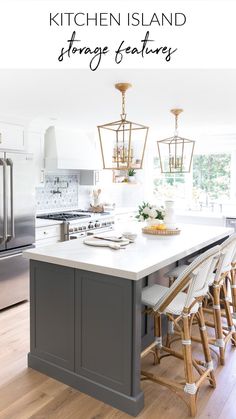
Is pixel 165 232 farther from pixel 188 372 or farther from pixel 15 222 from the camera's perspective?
pixel 15 222

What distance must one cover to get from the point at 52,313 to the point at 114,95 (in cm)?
211

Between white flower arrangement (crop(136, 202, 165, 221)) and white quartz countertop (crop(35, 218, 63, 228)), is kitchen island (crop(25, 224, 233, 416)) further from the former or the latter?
white quartz countertop (crop(35, 218, 63, 228))

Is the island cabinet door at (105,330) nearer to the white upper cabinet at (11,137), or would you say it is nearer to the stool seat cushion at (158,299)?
the stool seat cushion at (158,299)

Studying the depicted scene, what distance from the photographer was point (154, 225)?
12.2ft

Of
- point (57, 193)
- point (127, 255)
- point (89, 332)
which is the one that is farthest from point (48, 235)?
point (89, 332)

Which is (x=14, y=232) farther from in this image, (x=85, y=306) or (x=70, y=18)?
(x=70, y=18)

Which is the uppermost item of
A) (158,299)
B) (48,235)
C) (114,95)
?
(114,95)

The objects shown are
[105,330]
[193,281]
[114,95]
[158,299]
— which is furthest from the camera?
[114,95]

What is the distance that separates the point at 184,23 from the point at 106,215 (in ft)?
12.4

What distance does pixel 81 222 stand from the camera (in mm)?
5039

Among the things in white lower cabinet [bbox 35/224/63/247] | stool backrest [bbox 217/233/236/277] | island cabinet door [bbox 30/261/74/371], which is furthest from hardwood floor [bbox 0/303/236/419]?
white lower cabinet [bbox 35/224/63/247]

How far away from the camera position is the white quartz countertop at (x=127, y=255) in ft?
7.30

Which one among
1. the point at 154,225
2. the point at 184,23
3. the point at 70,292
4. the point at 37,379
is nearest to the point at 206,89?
the point at 184,23

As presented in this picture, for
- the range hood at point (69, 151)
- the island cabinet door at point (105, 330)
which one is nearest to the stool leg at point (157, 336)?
the island cabinet door at point (105, 330)
